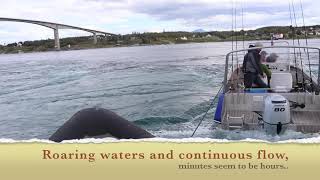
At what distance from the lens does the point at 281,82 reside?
9.79m

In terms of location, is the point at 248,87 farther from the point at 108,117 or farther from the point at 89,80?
the point at 89,80

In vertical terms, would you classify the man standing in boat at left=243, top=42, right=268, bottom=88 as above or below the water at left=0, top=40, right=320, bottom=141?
above

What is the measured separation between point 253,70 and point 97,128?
5.48m

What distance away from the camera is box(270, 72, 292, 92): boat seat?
31.4 ft

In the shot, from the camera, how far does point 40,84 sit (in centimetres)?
2277

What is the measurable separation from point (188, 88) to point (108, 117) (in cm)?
1252

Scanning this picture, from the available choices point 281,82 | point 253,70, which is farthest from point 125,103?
point 281,82

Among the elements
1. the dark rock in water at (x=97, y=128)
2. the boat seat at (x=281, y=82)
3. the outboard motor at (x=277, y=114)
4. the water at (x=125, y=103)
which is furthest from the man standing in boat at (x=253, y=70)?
the dark rock in water at (x=97, y=128)

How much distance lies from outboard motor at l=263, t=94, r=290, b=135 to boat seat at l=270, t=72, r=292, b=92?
1916mm

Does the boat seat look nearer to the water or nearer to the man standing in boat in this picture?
the man standing in boat

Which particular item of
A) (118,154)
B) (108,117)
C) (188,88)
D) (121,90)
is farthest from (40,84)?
(118,154)

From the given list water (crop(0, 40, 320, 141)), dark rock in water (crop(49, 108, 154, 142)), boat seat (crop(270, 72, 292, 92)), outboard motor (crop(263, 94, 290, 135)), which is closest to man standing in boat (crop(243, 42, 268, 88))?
boat seat (crop(270, 72, 292, 92))

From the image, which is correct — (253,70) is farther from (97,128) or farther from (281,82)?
(97,128)

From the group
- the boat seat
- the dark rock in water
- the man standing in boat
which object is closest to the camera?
the dark rock in water
